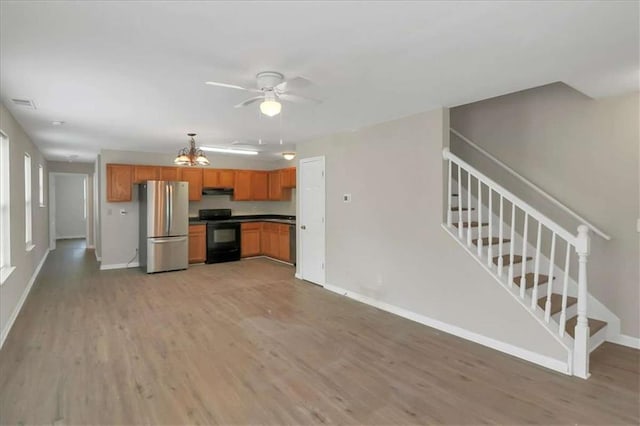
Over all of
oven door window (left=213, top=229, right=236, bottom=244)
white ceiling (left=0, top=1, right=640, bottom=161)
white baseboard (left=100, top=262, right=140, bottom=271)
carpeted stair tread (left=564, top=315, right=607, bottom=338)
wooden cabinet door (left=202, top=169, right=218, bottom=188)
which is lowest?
white baseboard (left=100, top=262, right=140, bottom=271)

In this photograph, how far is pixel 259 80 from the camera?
8.84 ft

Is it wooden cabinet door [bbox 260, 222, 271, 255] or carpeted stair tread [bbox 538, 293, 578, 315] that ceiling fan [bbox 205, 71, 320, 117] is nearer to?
carpeted stair tread [bbox 538, 293, 578, 315]

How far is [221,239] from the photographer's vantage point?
24.8ft

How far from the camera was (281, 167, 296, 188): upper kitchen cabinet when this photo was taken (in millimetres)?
7762

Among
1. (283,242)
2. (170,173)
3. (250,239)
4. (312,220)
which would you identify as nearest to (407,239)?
(312,220)

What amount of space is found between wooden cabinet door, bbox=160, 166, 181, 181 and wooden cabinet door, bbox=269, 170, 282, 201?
2123 mm

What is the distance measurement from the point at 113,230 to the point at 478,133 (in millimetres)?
6678

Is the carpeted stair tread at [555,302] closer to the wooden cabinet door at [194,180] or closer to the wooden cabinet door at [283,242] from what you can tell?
the wooden cabinet door at [283,242]

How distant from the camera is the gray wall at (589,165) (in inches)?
130

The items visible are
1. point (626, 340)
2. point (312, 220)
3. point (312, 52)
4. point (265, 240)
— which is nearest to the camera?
point (312, 52)

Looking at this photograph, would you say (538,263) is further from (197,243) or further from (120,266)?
(120,266)

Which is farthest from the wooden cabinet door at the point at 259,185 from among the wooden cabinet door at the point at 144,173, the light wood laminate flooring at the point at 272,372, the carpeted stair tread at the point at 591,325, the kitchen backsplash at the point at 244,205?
the carpeted stair tread at the point at 591,325

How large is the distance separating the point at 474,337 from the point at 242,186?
6120 millimetres

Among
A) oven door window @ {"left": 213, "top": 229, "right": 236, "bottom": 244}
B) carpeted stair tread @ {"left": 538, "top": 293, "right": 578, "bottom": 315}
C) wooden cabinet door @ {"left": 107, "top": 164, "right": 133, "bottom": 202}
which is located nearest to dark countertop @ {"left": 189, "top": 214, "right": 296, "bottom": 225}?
oven door window @ {"left": 213, "top": 229, "right": 236, "bottom": 244}
